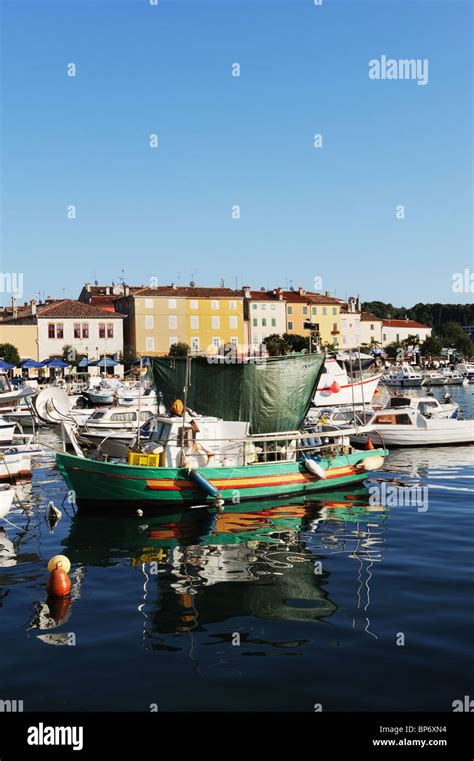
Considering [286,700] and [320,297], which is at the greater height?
[320,297]

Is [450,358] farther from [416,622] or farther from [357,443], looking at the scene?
[416,622]

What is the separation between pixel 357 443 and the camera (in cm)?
3397

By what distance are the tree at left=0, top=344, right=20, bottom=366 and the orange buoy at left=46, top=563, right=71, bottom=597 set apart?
2634 inches

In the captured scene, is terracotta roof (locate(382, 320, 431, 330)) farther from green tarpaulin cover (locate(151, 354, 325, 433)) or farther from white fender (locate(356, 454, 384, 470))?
green tarpaulin cover (locate(151, 354, 325, 433))

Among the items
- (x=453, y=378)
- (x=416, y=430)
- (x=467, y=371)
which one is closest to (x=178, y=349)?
(x=453, y=378)

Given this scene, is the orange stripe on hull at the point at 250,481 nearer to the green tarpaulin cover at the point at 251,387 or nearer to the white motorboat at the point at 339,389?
the green tarpaulin cover at the point at 251,387

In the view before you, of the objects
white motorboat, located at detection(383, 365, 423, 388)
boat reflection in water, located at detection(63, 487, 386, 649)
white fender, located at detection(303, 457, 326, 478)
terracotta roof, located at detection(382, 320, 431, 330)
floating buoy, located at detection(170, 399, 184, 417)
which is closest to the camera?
boat reflection in water, located at detection(63, 487, 386, 649)

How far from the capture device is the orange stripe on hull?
69.1 ft

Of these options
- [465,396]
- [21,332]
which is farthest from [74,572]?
[21,332]

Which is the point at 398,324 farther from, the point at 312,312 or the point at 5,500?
the point at 5,500

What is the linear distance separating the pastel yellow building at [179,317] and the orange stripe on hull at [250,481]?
6910cm

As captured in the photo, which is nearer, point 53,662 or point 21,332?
point 53,662

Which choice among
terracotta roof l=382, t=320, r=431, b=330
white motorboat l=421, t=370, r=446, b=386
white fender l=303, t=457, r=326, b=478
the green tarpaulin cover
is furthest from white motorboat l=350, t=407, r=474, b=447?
terracotta roof l=382, t=320, r=431, b=330
